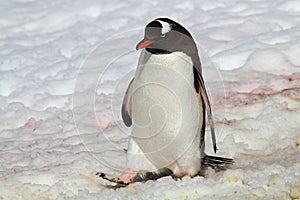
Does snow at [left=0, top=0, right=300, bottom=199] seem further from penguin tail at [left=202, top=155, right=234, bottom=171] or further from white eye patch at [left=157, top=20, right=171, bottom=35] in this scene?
white eye patch at [left=157, top=20, right=171, bottom=35]

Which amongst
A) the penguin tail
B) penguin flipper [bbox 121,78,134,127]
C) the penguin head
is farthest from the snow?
the penguin head

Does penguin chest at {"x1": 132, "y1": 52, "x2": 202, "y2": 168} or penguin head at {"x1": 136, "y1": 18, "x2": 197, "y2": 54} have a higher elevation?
penguin head at {"x1": 136, "y1": 18, "x2": 197, "y2": 54}

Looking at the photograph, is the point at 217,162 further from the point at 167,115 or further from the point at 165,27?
the point at 165,27

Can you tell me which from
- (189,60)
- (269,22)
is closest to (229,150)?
(189,60)

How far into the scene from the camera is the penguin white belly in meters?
1.99

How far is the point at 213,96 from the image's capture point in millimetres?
2758

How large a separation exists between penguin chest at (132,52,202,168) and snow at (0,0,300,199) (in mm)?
111

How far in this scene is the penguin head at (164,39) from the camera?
1.98 metres

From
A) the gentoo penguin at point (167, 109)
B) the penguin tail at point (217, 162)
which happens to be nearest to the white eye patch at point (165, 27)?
the gentoo penguin at point (167, 109)

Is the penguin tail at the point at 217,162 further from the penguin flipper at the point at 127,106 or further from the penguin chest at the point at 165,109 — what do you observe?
the penguin flipper at the point at 127,106

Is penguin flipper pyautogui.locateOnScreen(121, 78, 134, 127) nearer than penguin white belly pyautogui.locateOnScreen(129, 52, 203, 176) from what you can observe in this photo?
No

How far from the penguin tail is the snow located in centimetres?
3

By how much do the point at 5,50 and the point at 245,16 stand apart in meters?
1.40

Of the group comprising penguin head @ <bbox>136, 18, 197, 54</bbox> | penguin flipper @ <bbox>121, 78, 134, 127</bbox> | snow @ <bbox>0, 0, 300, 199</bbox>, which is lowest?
snow @ <bbox>0, 0, 300, 199</bbox>
